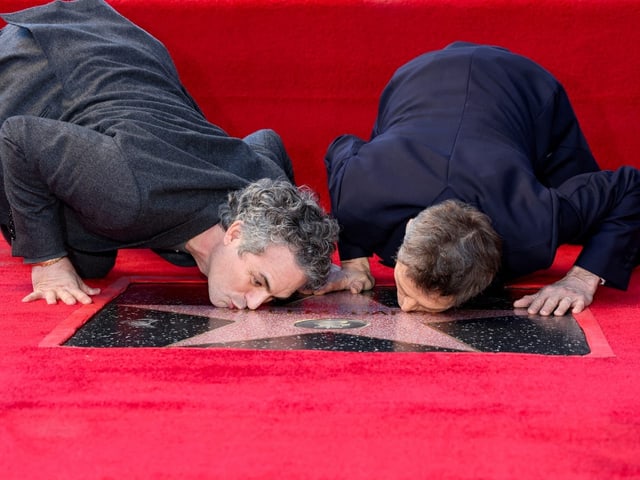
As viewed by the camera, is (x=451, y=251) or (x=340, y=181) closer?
(x=451, y=251)

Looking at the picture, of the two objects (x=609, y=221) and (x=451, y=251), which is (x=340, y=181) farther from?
(x=609, y=221)

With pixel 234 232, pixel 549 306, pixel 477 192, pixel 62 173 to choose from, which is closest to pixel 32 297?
pixel 62 173

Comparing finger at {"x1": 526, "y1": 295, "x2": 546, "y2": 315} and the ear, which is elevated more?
the ear

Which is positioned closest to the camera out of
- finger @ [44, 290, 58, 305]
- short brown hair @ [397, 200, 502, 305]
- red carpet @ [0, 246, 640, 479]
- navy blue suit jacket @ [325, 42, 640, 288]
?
red carpet @ [0, 246, 640, 479]

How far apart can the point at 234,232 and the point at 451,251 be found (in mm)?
436

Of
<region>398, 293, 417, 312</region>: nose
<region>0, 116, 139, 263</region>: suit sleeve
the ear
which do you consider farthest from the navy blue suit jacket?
<region>0, 116, 139, 263</region>: suit sleeve

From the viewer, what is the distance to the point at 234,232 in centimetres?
179

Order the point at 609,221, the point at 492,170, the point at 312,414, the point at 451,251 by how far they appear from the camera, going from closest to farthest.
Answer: the point at 312,414 → the point at 451,251 → the point at 492,170 → the point at 609,221

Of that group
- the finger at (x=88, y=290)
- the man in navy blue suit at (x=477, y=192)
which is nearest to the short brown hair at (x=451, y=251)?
the man in navy blue suit at (x=477, y=192)

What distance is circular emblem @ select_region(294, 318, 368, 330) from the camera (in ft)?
5.56

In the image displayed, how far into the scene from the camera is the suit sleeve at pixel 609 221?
180cm

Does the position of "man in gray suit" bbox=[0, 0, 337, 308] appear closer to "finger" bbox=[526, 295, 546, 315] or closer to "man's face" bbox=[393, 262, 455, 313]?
"man's face" bbox=[393, 262, 455, 313]

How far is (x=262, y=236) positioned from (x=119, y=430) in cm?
63

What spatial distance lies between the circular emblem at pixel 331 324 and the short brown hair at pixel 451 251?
147 millimetres
